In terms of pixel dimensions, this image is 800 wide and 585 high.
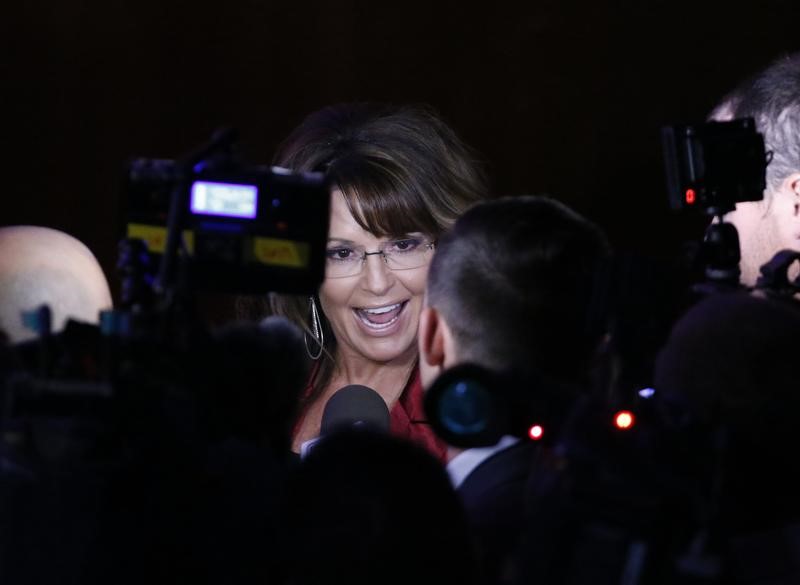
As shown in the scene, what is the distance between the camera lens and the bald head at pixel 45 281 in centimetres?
171

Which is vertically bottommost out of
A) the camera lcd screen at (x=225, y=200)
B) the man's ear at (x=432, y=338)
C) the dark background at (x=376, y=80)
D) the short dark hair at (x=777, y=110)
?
the man's ear at (x=432, y=338)

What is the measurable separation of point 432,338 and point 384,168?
41.3 inches

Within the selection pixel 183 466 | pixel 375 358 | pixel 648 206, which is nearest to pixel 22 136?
pixel 375 358

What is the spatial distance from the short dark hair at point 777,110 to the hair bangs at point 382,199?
669 mm

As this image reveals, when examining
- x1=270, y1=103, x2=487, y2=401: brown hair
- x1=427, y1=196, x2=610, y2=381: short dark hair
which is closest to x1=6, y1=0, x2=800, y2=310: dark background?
x1=270, y1=103, x2=487, y2=401: brown hair

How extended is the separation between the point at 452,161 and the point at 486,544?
1.63 meters

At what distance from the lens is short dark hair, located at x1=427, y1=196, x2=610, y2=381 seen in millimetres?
1465

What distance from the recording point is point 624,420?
110cm

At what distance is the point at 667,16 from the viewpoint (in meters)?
3.55

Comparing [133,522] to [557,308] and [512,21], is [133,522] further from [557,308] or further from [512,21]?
[512,21]

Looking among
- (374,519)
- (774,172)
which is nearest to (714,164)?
(774,172)

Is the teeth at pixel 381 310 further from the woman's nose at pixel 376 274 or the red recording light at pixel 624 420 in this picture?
the red recording light at pixel 624 420

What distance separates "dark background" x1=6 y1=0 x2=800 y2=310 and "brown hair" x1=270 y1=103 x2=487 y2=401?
73 centimetres

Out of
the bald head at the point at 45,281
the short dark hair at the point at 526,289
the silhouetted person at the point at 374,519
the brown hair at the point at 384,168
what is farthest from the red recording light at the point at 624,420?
the brown hair at the point at 384,168
